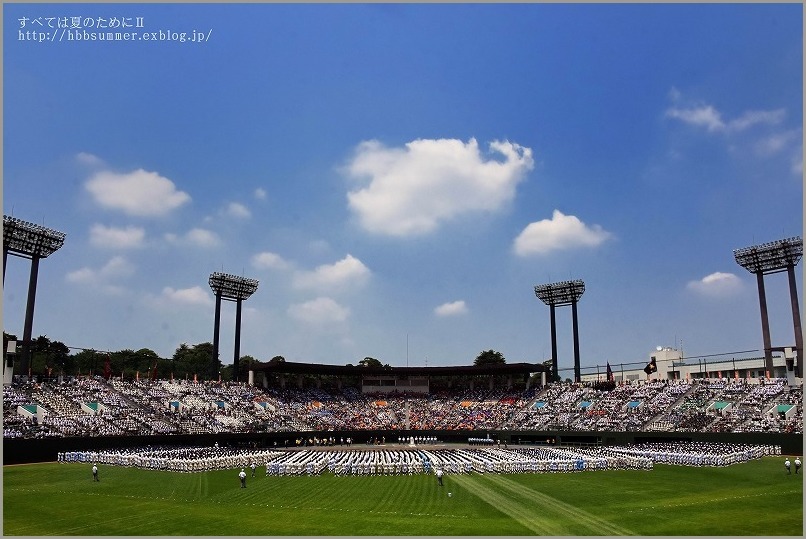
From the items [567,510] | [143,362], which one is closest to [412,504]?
[567,510]

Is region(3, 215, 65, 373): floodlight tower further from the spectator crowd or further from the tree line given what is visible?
the tree line

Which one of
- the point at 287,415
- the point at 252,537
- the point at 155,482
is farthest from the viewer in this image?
the point at 287,415

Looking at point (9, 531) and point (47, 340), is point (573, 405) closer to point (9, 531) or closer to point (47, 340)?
point (9, 531)

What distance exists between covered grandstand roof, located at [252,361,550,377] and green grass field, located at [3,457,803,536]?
42.1m

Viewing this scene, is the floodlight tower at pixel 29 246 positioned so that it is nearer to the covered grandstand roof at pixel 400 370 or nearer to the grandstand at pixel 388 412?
the grandstand at pixel 388 412

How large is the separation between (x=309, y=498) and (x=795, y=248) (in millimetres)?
62719

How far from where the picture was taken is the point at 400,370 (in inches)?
3393

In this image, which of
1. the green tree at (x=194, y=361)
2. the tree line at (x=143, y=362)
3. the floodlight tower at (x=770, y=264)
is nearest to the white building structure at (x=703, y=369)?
the floodlight tower at (x=770, y=264)

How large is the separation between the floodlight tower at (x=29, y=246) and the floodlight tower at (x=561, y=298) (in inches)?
2426

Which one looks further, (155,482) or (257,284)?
(257,284)

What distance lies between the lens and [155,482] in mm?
34562

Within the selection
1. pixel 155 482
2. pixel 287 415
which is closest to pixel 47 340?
pixel 287 415

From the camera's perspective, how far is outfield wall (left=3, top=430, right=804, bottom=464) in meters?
47.8

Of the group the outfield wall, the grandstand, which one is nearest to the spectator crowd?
the grandstand
